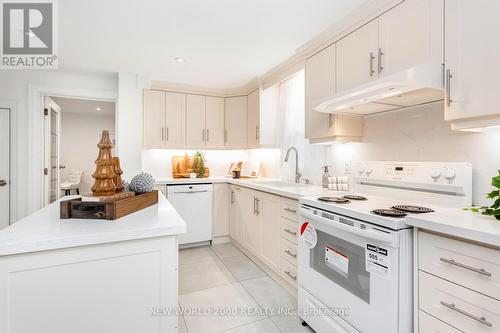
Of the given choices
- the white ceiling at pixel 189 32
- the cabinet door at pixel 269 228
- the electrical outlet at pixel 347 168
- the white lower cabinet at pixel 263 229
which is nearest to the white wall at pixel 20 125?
the white ceiling at pixel 189 32

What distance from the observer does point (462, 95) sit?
131cm

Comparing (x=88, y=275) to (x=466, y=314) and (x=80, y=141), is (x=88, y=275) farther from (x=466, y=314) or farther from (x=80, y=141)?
(x=80, y=141)

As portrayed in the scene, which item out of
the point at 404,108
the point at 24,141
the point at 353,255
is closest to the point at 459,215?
the point at 353,255

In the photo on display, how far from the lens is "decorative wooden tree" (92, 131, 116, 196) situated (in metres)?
1.24

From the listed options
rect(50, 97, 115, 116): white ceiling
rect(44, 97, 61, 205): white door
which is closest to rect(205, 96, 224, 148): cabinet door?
rect(44, 97, 61, 205): white door

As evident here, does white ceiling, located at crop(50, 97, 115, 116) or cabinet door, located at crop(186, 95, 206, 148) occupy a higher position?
white ceiling, located at crop(50, 97, 115, 116)

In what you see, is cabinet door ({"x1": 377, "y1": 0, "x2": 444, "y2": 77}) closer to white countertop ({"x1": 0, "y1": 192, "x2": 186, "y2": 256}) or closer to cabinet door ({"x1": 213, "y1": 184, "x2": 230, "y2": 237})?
white countertop ({"x1": 0, "y1": 192, "x2": 186, "y2": 256})

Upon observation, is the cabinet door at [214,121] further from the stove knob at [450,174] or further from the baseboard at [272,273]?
the stove knob at [450,174]

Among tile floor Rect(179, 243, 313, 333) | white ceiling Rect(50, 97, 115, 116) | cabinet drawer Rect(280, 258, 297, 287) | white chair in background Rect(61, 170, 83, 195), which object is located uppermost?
white ceiling Rect(50, 97, 115, 116)

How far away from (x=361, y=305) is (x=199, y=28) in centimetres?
242

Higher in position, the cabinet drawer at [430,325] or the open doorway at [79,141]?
the open doorway at [79,141]

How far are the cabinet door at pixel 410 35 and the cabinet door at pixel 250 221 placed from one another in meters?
1.86

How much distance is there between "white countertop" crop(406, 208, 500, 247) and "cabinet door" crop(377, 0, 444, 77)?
2.79 ft

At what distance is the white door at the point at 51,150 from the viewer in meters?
3.61
